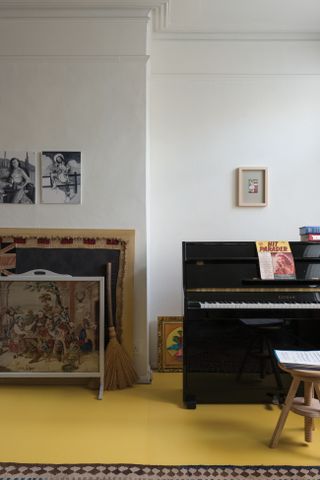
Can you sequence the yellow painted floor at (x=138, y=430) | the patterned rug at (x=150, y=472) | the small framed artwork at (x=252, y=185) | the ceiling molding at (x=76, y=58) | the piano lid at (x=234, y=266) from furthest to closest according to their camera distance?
the small framed artwork at (x=252, y=185), the ceiling molding at (x=76, y=58), the piano lid at (x=234, y=266), the yellow painted floor at (x=138, y=430), the patterned rug at (x=150, y=472)

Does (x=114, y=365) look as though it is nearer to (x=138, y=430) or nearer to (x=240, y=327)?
(x=138, y=430)

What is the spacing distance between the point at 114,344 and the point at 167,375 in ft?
2.15

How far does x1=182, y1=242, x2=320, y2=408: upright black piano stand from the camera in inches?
114

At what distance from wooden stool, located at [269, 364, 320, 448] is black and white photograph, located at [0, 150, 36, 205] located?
2397mm

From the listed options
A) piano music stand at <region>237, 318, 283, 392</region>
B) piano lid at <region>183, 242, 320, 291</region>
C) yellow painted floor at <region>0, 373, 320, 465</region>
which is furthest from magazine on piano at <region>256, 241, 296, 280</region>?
A: yellow painted floor at <region>0, 373, 320, 465</region>

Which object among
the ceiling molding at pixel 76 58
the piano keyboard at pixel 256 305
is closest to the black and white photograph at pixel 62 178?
the ceiling molding at pixel 76 58

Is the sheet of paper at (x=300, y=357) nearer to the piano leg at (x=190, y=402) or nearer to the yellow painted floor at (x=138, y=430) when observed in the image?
the yellow painted floor at (x=138, y=430)

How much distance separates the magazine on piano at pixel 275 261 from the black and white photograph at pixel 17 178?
1933mm

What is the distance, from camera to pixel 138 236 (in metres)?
3.40

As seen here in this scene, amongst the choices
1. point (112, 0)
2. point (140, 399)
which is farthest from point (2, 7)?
point (140, 399)

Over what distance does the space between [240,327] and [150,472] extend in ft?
3.99

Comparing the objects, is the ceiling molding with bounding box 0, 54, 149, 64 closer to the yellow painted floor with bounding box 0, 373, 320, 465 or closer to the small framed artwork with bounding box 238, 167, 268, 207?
the small framed artwork with bounding box 238, 167, 268, 207

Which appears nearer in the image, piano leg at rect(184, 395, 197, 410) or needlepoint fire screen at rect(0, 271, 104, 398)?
piano leg at rect(184, 395, 197, 410)

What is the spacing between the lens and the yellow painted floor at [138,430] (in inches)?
86.8
